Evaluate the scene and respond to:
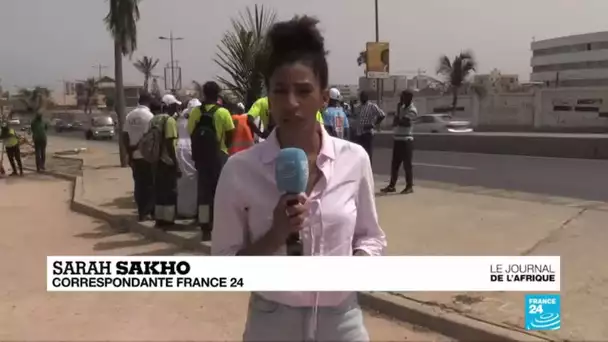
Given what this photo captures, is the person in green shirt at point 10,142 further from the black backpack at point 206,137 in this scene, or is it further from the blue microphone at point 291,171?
the blue microphone at point 291,171

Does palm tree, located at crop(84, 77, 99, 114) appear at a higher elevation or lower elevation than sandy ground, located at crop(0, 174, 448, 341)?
higher

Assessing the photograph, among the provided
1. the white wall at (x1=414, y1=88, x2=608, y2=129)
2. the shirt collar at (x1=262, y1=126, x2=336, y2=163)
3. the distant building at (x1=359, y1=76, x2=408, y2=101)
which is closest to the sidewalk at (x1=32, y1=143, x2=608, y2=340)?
the shirt collar at (x1=262, y1=126, x2=336, y2=163)

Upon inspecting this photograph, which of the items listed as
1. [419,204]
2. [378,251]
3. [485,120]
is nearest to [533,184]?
[419,204]

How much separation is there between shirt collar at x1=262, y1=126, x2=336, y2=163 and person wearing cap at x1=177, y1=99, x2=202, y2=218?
20.2ft

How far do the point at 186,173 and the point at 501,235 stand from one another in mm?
3893

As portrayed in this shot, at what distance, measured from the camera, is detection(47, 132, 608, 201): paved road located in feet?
36.6

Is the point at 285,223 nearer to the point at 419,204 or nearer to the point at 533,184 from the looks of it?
the point at 419,204

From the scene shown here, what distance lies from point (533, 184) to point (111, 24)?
1237 cm

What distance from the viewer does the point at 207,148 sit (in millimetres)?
7133

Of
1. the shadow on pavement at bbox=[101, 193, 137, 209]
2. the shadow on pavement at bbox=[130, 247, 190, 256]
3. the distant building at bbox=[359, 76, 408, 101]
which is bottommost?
the shadow on pavement at bbox=[130, 247, 190, 256]

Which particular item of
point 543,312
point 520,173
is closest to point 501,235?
point 543,312

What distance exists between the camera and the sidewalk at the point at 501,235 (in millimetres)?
4703

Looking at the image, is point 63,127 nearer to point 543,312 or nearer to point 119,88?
point 119,88

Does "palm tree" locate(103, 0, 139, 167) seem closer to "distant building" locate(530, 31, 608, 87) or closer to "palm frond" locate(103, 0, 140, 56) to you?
"palm frond" locate(103, 0, 140, 56)
